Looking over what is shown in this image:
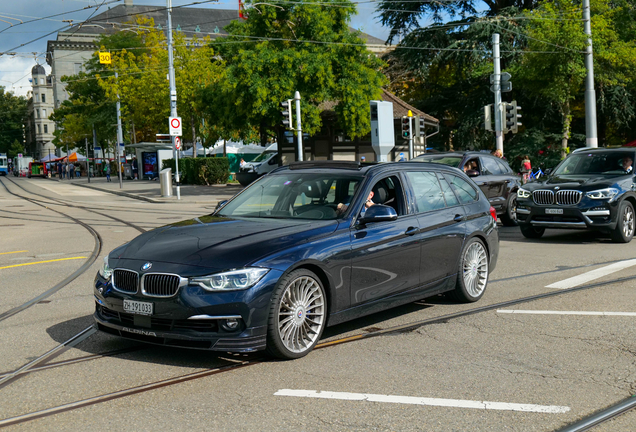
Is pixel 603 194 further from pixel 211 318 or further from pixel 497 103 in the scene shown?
pixel 497 103

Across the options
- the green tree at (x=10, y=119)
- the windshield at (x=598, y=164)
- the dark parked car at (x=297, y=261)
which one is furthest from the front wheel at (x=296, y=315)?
the green tree at (x=10, y=119)

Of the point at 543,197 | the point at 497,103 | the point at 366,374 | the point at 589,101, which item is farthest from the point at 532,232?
the point at 589,101

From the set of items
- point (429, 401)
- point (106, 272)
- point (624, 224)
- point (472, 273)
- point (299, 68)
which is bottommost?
point (429, 401)

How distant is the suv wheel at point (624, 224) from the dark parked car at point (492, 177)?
10.5ft

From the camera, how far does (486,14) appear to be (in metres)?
39.4

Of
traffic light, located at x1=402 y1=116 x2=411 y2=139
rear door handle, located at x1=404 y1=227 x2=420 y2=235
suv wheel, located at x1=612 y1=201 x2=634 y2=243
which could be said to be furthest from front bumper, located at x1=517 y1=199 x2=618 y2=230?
traffic light, located at x1=402 y1=116 x2=411 y2=139

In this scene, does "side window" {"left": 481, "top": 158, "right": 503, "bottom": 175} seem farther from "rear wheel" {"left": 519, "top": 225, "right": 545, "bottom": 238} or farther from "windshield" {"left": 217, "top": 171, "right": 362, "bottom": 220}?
"windshield" {"left": 217, "top": 171, "right": 362, "bottom": 220}

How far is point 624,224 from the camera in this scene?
13016mm

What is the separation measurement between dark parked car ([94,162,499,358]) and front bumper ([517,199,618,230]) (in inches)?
226

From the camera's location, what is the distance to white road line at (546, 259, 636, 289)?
8.68m

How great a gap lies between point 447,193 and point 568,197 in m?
6.30

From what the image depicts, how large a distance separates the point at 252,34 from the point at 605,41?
1521cm

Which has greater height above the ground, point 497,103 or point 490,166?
point 497,103

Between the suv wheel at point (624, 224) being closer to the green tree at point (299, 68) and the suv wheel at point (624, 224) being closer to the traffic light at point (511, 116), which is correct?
the traffic light at point (511, 116)
